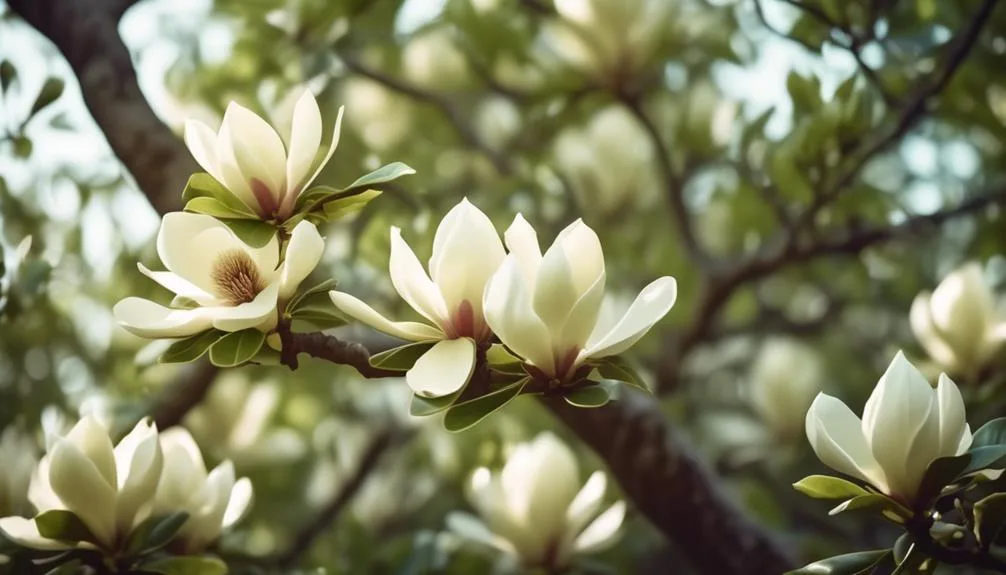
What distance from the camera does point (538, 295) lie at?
57cm

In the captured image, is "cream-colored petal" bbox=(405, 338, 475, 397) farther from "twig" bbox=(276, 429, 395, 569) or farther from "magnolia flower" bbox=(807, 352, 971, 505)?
"twig" bbox=(276, 429, 395, 569)

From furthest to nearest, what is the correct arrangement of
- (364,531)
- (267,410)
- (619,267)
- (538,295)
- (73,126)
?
(619,267), (267,410), (364,531), (73,126), (538,295)

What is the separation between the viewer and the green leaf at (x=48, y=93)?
0.88 meters

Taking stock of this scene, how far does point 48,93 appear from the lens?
0.89m

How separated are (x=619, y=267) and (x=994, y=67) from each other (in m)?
0.60

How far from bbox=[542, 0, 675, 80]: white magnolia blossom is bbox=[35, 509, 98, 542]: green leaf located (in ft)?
2.60

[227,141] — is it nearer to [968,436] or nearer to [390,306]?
[968,436]

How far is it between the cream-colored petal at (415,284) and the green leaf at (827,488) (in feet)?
0.78

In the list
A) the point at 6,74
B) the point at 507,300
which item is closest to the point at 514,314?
the point at 507,300

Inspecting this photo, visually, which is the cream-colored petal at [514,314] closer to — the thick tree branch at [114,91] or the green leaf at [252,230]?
the green leaf at [252,230]

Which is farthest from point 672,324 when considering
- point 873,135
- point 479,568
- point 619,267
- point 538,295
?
point 538,295

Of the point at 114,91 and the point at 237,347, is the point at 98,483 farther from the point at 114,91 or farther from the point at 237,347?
the point at 114,91

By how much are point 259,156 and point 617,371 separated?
0.25m

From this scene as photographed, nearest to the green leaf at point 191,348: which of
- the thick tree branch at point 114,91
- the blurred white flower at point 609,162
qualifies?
the thick tree branch at point 114,91
